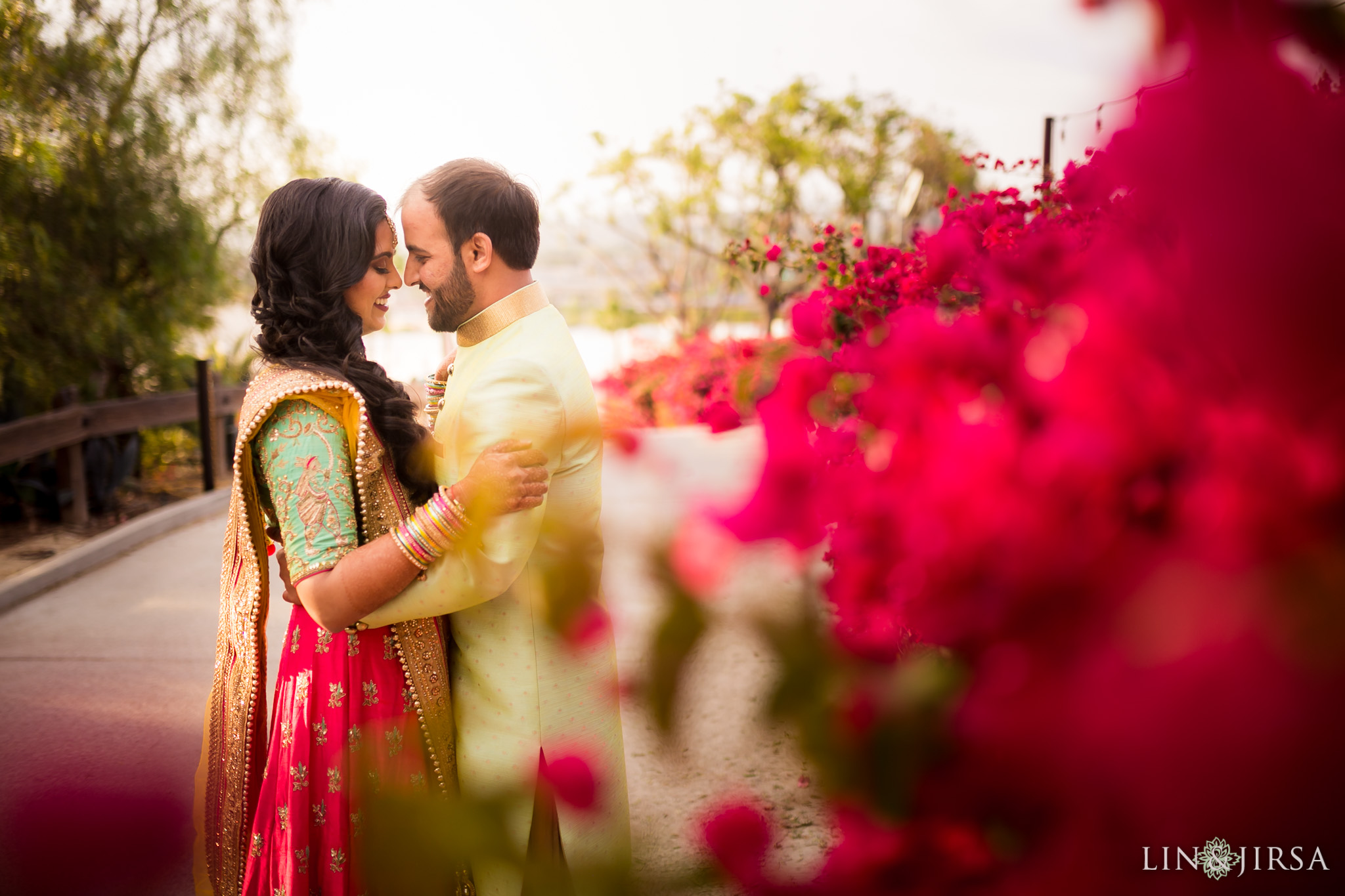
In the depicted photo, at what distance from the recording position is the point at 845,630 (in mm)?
417

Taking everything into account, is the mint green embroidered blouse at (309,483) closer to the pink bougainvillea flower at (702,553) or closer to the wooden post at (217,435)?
the pink bougainvillea flower at (702,553)

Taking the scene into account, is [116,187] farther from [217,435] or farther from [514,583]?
[514,583]

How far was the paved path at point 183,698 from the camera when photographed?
0.40 m

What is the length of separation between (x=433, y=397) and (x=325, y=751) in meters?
0.83

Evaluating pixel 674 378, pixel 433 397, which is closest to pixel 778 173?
pixel 674 378

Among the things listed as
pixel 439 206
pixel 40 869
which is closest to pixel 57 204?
pixel 439 206

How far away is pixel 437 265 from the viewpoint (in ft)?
5.73

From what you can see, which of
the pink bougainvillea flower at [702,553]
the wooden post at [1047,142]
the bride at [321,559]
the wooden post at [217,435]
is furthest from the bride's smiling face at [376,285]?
the wooden post at [217,435]

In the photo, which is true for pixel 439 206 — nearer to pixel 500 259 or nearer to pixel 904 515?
pixel 500 259

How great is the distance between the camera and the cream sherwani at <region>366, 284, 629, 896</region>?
149 cm

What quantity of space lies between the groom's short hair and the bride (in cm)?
12

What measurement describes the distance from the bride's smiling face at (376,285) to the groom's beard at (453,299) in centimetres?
8

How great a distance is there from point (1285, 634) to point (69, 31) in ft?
32.9

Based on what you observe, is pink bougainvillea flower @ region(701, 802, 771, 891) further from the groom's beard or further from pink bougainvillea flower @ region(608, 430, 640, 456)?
the groom's beard
